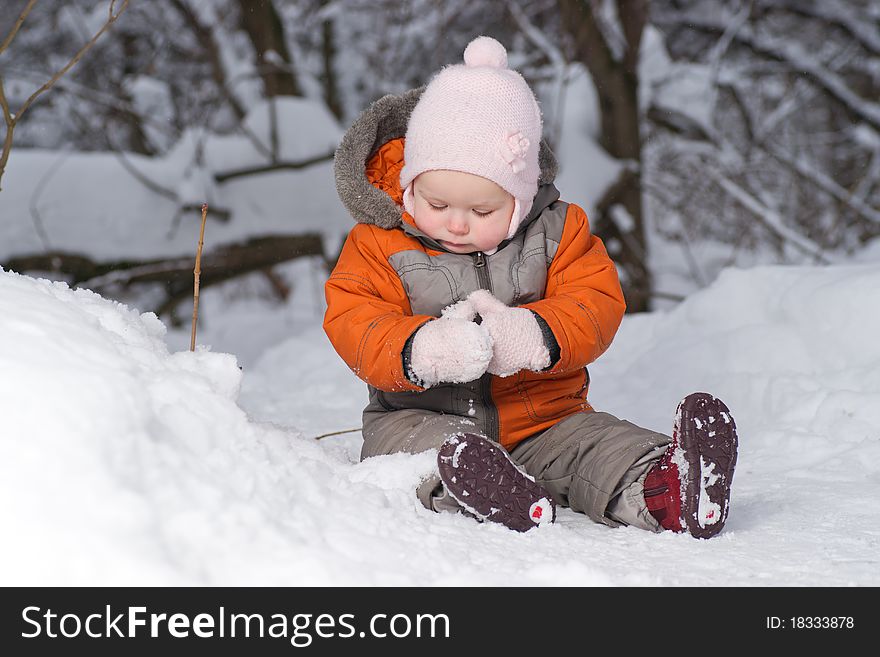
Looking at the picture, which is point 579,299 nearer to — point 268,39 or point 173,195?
point 173,195

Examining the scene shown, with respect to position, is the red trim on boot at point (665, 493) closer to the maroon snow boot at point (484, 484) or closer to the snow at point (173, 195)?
the maroon snow boot at point (484, 484)

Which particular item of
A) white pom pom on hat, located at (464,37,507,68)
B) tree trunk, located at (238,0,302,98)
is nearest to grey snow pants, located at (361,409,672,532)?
white pom pom on hat, located at (464,37,507,68)

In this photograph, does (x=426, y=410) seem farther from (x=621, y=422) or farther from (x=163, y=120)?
(x=163, y=120)

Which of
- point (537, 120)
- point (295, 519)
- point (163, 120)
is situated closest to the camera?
point (295, 519)

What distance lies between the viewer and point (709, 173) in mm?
5582

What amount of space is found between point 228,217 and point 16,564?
4157 millimetres

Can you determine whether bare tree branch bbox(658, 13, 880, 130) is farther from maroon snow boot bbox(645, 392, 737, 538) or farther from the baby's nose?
maroon snow boot bbox(645, 392, 737, 538)

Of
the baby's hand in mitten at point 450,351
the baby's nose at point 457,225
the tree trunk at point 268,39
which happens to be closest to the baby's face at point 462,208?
the baby's nose at point 457,225

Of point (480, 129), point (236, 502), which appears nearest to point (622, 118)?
point (480, 129)

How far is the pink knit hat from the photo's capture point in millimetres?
2141

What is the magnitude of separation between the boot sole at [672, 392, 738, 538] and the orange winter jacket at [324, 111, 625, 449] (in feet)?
1.18

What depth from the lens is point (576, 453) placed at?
211 cm
